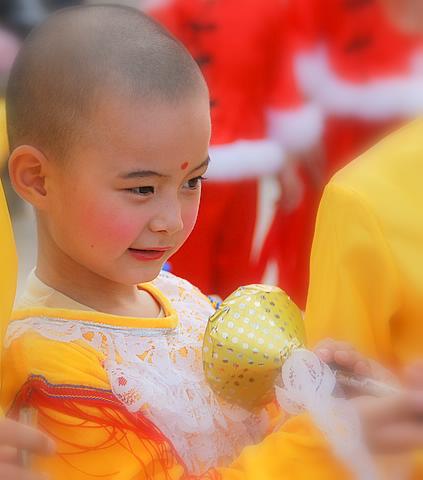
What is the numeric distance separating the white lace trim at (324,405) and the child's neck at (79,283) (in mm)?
182

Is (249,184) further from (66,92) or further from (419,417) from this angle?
(419,417)

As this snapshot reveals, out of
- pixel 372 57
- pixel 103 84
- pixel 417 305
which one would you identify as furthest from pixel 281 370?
pixel 372 57

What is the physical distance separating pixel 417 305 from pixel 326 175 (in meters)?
0.87

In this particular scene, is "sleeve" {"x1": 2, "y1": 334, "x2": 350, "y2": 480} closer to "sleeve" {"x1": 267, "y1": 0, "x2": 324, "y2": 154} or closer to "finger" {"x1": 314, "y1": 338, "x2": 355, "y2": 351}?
"finger" {"x1": 314, "y1": 338, "x2": 355, "y2": 351}

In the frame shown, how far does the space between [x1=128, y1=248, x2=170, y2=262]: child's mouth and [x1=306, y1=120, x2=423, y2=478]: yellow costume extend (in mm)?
136

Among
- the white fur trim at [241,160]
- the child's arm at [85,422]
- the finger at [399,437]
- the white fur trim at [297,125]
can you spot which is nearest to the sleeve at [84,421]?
the child's arm at [85,422]

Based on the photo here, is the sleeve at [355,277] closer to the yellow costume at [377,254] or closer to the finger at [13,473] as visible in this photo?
the yellow costume at [377,254]

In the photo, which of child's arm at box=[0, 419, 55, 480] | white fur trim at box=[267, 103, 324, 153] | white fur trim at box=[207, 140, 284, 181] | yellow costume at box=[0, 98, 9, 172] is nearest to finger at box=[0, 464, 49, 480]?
child's arm at box=[0, 419, 55, 480]

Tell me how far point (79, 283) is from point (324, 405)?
0.26 meters

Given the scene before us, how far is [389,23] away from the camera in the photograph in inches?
47.1

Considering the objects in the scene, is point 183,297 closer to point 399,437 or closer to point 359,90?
point 399,437

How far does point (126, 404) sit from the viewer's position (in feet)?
2.41

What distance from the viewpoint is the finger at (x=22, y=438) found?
584 millimetres

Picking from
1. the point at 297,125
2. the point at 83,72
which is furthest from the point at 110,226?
the point at 297,125
